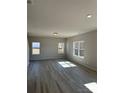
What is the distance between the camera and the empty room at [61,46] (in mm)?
2746

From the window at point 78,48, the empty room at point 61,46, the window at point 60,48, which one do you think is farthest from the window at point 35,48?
the window at point 78,48

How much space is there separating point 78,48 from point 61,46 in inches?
113

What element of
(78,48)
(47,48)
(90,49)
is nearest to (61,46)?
(47,48)

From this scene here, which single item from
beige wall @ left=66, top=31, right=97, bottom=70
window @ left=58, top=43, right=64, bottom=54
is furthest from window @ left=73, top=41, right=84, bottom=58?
window @ left=58, top=43, right=64, bottom=54

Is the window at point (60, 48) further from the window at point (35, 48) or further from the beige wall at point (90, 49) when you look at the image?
the beige wall at point (90, 49)

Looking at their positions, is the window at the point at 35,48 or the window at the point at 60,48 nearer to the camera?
the window at the point at 35,48

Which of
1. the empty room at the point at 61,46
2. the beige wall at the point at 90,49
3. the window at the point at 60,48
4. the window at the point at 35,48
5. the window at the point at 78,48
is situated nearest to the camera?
the empty room at the point at 61,46

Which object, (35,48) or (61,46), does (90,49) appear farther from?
(35,48)

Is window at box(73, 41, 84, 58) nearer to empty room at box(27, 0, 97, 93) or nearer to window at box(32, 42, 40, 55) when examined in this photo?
empty room at box(27, 0, 97, 93)

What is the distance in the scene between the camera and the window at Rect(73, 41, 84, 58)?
7.47m

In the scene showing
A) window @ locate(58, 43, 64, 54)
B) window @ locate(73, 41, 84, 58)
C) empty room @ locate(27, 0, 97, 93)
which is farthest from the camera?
window @ locate(58, 43, 64, 54)
